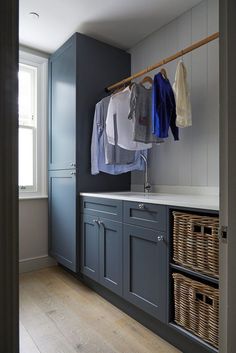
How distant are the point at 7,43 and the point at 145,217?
53.7 inches

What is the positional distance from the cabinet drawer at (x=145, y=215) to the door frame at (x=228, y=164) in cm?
72

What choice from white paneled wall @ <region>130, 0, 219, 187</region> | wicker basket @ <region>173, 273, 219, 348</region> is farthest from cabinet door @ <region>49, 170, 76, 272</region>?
wicker basket @ <region>173, 273, 219, 348</region>

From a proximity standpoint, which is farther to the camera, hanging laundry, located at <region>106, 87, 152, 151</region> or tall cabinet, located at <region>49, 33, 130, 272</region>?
tall cabinet, located at <region>49, 33, 130, 272</region>

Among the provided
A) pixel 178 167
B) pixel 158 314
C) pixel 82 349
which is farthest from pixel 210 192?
pixel 82 349

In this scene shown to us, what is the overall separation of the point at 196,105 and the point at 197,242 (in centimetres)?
125

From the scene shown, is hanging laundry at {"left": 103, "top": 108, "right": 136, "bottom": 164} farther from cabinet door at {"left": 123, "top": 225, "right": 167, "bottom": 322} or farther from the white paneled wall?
cabinet door at {"left": 123, "top": 225, "right": 167, "bottom": 322}

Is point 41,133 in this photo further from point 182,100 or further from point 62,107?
point 182,100

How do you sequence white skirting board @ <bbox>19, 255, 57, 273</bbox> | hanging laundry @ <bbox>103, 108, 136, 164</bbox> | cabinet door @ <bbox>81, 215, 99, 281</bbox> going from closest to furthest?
cabinet door @ <bbox>81, 215, 99, 281</bbox> < hanging laundry @ <bbox>103, 108, 136, 164</bbox> < white skirting board @ <bbox>19, 255, 57, 273</bbox>

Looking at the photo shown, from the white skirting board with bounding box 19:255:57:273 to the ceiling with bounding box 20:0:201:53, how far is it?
247 centimetres

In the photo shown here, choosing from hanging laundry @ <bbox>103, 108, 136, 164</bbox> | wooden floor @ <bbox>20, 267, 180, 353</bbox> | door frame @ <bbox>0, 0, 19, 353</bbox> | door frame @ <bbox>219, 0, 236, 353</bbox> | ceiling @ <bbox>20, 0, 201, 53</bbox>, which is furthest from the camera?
hanging laundry @ <bbox>103, 108, 136, 164</bbox>

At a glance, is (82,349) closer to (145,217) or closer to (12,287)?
(145,217)

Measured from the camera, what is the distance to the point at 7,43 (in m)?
0.51

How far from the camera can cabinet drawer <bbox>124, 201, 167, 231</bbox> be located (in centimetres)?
155

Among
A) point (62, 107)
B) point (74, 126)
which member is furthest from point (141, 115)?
point (62, 107)
